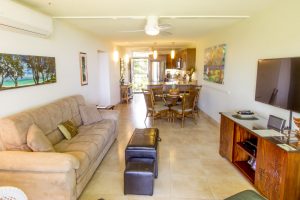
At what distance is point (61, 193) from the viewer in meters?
2.09

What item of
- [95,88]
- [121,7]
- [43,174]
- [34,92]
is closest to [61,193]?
[43,174]

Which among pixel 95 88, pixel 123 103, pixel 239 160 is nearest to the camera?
pixel 239 160

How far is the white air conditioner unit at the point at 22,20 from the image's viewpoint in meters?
2.31

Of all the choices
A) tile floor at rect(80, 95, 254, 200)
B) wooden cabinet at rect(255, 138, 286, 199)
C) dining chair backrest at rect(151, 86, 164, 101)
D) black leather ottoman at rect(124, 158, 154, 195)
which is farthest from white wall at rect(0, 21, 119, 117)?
wooden cabinet at rect(255, 138, 286, 199)

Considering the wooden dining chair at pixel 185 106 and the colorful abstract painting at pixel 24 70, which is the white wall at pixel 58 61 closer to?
the colorful abstract painting at pixel 24 70

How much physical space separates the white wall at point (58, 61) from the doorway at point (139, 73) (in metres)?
5.95

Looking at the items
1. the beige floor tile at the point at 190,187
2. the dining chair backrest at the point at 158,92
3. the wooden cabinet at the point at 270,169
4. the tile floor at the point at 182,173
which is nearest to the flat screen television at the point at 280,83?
the wooden cabinet at the point at 270,169

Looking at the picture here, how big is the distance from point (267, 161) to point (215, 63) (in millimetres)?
3544

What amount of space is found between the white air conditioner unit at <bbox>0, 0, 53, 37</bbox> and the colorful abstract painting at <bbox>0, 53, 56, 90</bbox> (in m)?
0.36

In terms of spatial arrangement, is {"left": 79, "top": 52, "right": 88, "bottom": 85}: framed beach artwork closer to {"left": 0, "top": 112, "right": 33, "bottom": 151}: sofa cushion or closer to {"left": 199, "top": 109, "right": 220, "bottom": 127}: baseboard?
{"left": 0, "top": 112, "right": 33, "bottom": 151}: sofa cushion

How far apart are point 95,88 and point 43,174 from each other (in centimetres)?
410

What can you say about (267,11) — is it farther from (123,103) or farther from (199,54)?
(123,103)

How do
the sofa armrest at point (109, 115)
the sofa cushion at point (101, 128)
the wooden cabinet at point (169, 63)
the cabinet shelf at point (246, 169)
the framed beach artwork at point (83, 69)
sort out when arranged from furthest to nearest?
1. the wooden cabinet at point (169, 63)
2. the framed beach artwork at point (83, 69)
3. the sofa armrest at point (109, 115)
4. the sofa cushion at point (101, 128)
5. the cabinet shelf at point (246, 169)

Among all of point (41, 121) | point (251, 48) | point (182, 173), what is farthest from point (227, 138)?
point (41, 121)
